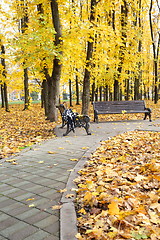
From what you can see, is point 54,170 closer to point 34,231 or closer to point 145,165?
point 145,165

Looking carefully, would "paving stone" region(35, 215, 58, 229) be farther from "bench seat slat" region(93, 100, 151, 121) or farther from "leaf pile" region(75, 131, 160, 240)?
"bench seat slat" region(93, 100, 151, 121)

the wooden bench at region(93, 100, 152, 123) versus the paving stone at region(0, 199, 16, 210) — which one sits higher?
the wooden bench at region(93, 100, 152, 123)

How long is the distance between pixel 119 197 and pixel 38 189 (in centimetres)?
127

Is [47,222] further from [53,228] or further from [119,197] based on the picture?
[119,197]

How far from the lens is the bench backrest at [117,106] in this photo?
12102mm

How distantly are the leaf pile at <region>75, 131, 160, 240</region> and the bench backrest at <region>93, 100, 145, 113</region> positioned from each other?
6702 mm

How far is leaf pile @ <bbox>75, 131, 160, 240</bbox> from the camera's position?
2.40m

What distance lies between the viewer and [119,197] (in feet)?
10.5

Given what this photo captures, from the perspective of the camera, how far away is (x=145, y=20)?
27.4m

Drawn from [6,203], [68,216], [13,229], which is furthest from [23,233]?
[6,203]

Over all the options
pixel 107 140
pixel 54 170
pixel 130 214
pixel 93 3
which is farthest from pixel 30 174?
pixel 93 3

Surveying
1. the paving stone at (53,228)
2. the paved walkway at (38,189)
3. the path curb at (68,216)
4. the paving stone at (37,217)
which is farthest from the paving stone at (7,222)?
the path curb at (68,216)

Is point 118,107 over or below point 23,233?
over

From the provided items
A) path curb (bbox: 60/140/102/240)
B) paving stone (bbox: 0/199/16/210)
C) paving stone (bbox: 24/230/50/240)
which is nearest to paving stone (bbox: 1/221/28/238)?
paving stone (bbox: 24/230/50/240)
